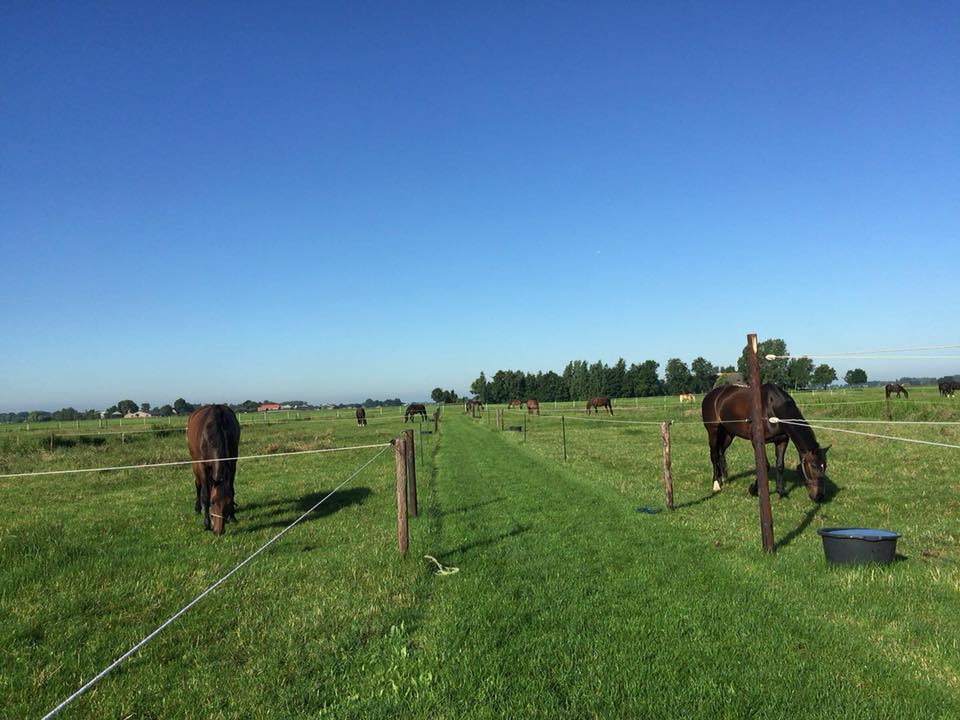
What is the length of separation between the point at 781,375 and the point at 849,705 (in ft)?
353

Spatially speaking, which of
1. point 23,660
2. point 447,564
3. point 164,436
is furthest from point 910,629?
point 164,436

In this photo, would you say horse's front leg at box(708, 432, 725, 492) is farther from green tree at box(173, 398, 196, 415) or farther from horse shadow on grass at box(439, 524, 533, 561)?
Result: green tree at box(173, 398, 196, 415)

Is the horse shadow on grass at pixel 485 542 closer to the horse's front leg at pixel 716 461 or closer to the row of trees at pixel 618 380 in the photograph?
the horse's front leg at pixel 716 461

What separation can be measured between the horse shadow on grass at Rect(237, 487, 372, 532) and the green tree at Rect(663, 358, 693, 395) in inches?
5162

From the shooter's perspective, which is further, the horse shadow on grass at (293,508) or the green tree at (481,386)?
the green tree at (481,386)

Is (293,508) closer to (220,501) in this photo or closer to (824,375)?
(220,501)

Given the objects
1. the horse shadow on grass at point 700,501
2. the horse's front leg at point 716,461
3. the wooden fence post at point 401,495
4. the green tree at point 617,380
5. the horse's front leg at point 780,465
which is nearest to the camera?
the wooden fence post at point 401,495

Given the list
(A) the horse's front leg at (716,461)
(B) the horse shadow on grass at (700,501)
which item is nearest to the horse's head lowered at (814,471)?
(B) the horse shadow on grass at (700,501)

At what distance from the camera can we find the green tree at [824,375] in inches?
4358

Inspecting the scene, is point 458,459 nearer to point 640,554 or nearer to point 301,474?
point 301,474

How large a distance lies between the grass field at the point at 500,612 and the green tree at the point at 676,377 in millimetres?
132429

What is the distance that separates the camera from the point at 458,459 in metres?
19.8

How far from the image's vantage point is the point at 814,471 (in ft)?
35.5

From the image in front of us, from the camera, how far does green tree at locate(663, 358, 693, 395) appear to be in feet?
456
